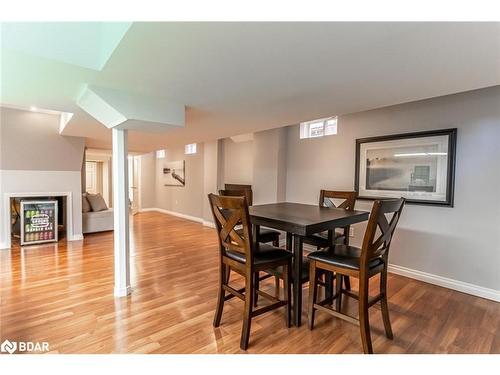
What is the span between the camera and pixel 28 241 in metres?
4.30

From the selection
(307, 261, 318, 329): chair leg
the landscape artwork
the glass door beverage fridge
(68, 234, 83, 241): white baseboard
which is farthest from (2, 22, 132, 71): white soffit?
(68, 234, 83, 241): white baseboard

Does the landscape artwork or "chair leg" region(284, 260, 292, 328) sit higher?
the landscape artwork

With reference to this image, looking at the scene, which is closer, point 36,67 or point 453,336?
point 36,67

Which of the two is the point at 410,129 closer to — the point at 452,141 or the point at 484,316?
the point at 452,141

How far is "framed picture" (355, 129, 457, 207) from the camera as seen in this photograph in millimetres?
2766

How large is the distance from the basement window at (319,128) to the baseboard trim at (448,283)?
213cm

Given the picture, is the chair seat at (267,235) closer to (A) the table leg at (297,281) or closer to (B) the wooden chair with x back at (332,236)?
(B) the wooden chair with x back at (332,236)

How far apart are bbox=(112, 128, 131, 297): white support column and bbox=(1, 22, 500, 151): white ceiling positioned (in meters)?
0.58

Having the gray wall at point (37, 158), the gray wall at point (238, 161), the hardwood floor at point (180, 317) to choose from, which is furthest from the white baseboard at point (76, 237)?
the gray wall at point (238, 161)

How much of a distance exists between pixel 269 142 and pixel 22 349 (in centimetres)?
404

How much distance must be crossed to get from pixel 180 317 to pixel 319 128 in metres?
3.33

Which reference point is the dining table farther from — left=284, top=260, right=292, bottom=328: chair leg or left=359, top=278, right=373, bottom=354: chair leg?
left=359, top=278, right=373, bottom=354: chair leg

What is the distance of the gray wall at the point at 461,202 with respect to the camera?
2.51 meters

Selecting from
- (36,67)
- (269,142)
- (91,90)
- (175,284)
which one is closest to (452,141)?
(269,142)
